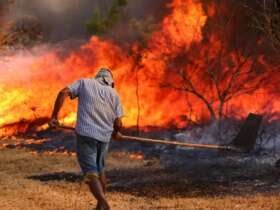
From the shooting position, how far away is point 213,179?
42.5ft

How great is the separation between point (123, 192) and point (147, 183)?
1126 millimetres

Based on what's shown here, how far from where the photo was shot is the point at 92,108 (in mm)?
8359

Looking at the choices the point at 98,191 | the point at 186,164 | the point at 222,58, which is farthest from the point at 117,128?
the point at 222,58

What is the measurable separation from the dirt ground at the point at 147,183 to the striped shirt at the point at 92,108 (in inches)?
67.1

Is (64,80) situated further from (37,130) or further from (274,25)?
(274,25)

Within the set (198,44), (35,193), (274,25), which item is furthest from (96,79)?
(198,44)

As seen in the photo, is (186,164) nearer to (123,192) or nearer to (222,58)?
(123,192)

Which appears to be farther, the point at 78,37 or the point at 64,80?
the point at 78,37

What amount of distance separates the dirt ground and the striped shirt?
170 centimetres

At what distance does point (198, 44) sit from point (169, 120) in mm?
2881

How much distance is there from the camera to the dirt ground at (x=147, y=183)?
988 cm

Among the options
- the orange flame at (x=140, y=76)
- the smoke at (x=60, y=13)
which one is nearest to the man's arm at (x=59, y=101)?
the orange flame at (x=140, y=76)

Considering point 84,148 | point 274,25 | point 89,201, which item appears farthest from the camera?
point 274,25

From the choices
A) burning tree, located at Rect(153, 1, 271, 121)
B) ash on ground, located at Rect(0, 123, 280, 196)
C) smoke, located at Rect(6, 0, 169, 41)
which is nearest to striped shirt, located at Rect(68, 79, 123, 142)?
ash on ground, located at Rect(0, 123, 280, 196)
